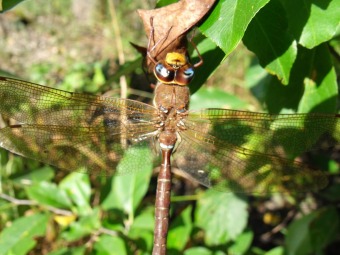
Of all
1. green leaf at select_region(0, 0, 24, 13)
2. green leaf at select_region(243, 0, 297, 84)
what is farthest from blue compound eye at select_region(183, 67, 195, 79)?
green leaf at select_region(0, 0, 24, 13)

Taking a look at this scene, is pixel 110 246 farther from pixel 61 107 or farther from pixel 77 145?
pixel 61 107

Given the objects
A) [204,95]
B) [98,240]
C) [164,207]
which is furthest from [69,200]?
[204,95]

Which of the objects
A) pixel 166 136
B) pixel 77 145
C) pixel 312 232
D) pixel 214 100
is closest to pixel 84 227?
pixel 77 145

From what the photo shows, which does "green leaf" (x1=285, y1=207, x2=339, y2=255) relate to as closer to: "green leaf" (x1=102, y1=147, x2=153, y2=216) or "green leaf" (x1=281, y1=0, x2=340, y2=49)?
"green leaf" (x1=102, y1=147, x2=153, y2=216)

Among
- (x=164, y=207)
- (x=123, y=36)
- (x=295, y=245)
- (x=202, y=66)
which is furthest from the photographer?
(x=123, y=36)

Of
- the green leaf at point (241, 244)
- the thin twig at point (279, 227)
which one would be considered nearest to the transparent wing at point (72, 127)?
the green leaf at point (241, 244)

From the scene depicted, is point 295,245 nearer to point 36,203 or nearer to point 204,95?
point 204,95
